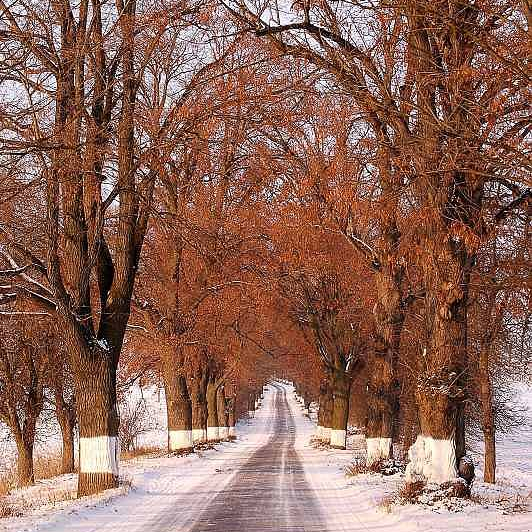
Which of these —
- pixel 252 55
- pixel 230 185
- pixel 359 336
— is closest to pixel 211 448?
pixel 359 336

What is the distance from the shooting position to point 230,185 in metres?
31.8

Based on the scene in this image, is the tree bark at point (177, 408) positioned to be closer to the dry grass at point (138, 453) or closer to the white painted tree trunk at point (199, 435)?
the dry grass at point (138, 453)

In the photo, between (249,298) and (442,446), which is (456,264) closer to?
(442,446)

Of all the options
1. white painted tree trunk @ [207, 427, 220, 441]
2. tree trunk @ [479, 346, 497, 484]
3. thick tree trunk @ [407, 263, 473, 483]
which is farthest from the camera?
white painted tree trunk @ [207, 427, 220, 441]

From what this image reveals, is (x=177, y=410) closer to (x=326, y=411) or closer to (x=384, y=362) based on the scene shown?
(x=384, y=362)

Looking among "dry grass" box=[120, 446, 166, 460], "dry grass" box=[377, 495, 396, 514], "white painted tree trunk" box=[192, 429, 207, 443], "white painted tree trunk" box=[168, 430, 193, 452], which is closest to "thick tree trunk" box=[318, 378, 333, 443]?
"white painted tree trunk" box=[192, 429, 207, 443]

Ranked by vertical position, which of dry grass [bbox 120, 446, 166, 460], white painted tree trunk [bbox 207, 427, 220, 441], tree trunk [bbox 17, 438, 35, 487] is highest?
tree trunk [bbox 17, 438, 35, 487]

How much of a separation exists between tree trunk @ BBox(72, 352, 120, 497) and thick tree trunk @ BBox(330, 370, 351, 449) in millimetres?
20094

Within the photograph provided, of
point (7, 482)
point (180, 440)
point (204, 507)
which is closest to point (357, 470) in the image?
point (204, 507)

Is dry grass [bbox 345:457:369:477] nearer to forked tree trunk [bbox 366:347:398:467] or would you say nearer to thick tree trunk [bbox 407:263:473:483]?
forked tree trunk [bbox 366:347:398:467]

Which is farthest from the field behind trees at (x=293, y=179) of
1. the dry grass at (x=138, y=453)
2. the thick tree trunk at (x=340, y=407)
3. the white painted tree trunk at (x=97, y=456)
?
the thick tree trunk at (x=340, y=407)

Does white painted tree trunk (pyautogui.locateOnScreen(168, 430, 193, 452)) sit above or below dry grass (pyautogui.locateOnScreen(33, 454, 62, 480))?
above

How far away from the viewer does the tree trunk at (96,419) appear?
16.1 m

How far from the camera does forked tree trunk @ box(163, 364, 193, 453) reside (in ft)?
100
